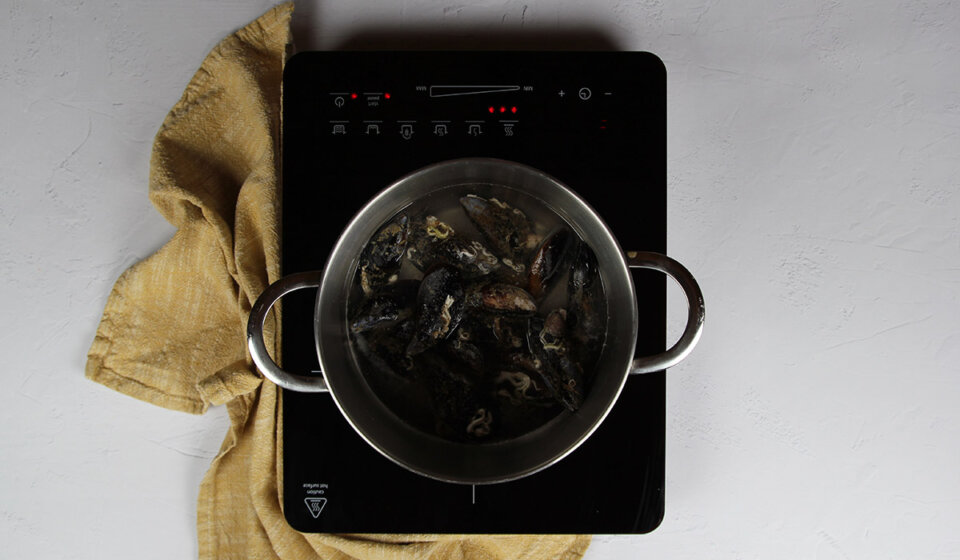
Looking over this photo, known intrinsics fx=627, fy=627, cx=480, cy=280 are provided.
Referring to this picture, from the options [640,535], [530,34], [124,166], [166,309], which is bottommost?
[640,535]

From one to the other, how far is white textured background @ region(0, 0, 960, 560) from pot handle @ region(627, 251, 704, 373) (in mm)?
151

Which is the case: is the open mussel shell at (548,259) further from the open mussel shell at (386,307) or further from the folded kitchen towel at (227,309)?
the folded kitchen towel at (227,309)

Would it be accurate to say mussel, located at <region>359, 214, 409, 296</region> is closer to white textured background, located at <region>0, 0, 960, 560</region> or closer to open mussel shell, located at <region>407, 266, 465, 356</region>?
open mussel shell, located at <region>407, 266, 465, 356</region>

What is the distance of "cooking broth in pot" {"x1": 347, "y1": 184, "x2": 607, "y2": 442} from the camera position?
0.46 metres

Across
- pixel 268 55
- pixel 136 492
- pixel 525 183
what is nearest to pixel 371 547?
pixel 136 492

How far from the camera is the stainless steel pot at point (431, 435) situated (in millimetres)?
411

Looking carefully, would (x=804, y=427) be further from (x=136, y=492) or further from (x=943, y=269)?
(x=136, y=492)

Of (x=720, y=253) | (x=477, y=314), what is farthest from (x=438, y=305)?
(x=720, y=253)

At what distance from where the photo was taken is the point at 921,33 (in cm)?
56

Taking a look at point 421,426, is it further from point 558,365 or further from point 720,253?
point 720,253

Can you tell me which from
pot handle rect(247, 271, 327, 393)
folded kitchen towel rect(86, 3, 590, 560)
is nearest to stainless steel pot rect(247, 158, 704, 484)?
pot handle rect(247, 271, 327, 393)

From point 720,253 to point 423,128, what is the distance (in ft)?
0.93

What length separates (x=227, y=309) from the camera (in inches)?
21.7

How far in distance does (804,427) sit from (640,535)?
0.59ft
